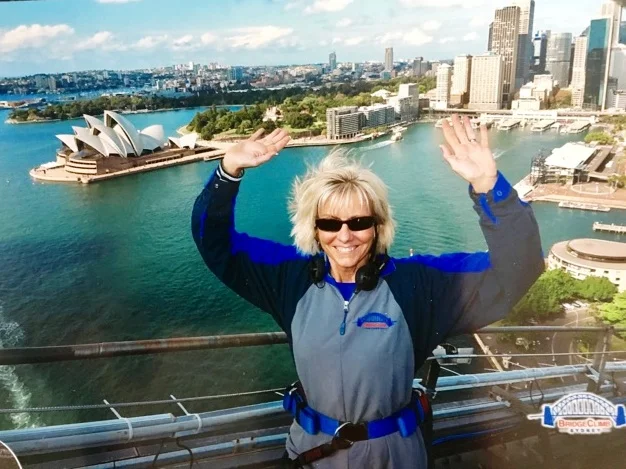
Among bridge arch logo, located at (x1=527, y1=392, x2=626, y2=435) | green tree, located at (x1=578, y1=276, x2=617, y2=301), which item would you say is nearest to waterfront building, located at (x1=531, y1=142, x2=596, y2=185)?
green tree, located at (x1=578, y1=276, x2=617, y2=301)

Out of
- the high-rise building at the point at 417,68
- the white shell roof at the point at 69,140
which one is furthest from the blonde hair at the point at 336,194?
the white shell roof at the point at 69,140

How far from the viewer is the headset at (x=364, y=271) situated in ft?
1.32

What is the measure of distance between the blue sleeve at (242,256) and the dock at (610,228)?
601 centimetres

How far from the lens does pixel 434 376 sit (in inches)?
24.8

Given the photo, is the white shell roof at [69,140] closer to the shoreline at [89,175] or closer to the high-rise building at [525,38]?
the shoreline at [89,175]

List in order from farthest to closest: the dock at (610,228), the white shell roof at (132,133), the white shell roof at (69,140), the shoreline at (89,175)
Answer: the white shell roof at (132,133)
the white shell roof at (69,140)
the shoreline at (89,175)
the dock at (610,228)

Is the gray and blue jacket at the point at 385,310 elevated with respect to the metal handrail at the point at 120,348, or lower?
elevated

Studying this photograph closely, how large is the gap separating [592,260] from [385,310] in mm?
4753

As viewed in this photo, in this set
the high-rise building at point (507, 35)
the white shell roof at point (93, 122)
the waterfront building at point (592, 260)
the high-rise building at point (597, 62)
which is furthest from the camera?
the white shell roof at point (93, 122)

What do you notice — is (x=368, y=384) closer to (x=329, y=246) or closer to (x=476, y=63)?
(x=329, y=246)

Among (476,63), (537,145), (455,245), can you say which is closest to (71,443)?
(476,63)

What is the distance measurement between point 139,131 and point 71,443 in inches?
345

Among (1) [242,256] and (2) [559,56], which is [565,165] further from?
(1) [242,256]

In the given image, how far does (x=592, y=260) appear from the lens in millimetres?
4547
